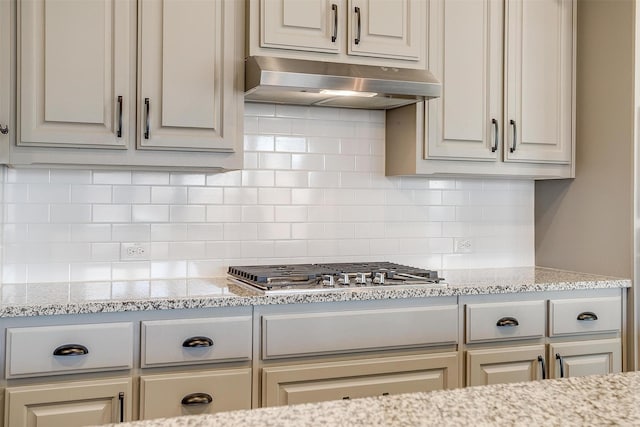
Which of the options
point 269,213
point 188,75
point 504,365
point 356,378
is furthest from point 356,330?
point 188,75

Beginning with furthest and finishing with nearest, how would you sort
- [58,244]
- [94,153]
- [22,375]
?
[58,244] → [94,153] → [22,375]

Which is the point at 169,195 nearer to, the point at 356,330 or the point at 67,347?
the point at 67,347

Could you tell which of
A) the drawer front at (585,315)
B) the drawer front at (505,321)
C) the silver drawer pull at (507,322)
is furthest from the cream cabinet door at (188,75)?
the drawer front at (585,315)

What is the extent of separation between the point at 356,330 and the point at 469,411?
5.14 feet

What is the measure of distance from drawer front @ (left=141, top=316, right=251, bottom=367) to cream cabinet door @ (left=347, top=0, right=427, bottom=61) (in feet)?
4.22

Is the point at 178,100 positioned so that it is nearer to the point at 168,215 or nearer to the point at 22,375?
the point at 168,215

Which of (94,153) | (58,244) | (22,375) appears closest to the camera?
(22,375)

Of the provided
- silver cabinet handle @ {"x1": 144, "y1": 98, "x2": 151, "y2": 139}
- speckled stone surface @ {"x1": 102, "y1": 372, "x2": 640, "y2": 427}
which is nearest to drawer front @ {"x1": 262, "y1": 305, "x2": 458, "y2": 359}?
silver cabinet handle @ {"x1": 144, "y1": 98, "x2": 151, "y2": 139}

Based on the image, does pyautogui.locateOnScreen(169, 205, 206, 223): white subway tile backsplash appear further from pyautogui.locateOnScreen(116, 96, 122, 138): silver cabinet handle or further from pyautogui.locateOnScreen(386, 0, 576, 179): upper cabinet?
pyautogui.locateOnScreen(386, 0, 576, 179): upper cabinet

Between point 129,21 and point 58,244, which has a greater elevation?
point 129,21

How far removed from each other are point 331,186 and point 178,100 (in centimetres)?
94

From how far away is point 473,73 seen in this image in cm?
311

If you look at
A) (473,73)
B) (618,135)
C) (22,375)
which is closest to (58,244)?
(22,375)

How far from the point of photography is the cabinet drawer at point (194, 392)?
227 cm
